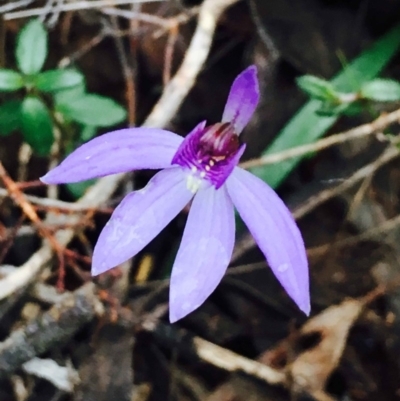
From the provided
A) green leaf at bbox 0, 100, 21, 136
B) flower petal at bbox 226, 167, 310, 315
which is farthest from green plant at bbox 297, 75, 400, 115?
green leaf at bbox 0, 100, 21, 136

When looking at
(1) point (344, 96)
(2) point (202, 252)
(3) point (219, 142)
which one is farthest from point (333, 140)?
(2) point (202, 252)

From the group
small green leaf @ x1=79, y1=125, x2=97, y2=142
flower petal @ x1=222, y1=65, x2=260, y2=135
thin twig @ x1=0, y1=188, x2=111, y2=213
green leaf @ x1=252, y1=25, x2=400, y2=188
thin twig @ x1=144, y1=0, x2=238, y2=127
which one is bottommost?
green leaf @ x1=252, y1=25, x2=400, y2=188

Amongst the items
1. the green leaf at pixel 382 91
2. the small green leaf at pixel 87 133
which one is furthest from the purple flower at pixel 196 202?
the small green leaf at pixel 87 133

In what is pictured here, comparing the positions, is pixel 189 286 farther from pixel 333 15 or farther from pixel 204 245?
pixel 333 15

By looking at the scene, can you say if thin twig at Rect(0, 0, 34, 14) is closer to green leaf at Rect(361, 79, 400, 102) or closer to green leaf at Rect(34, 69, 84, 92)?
green leaf at Rect(34, 69, 84, 92)

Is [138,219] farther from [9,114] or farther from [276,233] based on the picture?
[9,114]

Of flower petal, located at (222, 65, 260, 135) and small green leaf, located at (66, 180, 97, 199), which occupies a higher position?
flower petal, located at (222, 65, 260, 135)

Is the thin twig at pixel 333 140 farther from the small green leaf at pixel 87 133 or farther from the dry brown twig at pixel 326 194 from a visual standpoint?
the small green leaf at pixel 87 133
